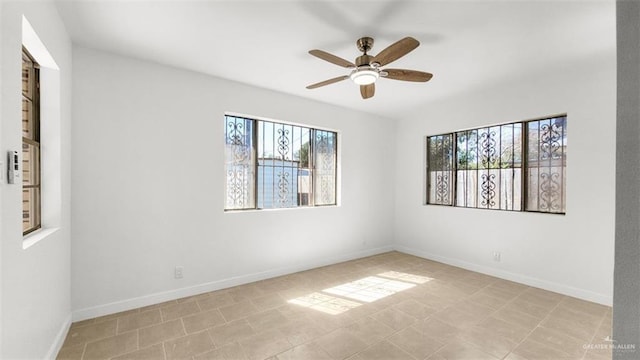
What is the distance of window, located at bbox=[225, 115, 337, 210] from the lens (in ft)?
12.1

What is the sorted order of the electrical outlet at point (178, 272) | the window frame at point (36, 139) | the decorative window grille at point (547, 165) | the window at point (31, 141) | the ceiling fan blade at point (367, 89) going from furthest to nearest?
the decorative window grille at point (547, 165)
the electrical outlet at point (178, 272)
the ceiling fan blade at point (367, 89)
the window frame at point (36, 139)
the window at point (31, 141)

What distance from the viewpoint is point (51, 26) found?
1.98m

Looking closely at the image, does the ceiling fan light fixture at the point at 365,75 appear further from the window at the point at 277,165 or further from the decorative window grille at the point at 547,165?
the decorative window grille at the point at 547,165

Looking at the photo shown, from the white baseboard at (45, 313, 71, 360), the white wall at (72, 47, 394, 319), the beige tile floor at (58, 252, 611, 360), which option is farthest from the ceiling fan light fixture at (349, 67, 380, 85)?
the white baseboard at (45, 313, 71, 360)

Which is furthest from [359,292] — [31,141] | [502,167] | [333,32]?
[31,141]

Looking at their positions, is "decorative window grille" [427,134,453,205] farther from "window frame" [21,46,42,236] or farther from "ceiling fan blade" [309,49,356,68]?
"window frame" [21,46,42,236]

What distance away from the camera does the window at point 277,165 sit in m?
3.68

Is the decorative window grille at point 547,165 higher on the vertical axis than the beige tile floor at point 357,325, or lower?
higher

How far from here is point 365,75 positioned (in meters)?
2.48

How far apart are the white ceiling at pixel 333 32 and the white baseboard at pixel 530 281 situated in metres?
2.60

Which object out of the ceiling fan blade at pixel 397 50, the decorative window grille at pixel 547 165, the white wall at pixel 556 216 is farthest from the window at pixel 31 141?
the decorative window grille at pixel 547 165

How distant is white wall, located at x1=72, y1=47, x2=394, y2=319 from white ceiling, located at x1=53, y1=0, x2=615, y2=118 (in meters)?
0.31

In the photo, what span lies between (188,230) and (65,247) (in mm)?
1058

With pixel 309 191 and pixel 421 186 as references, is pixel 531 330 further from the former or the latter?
pixel 309 191
